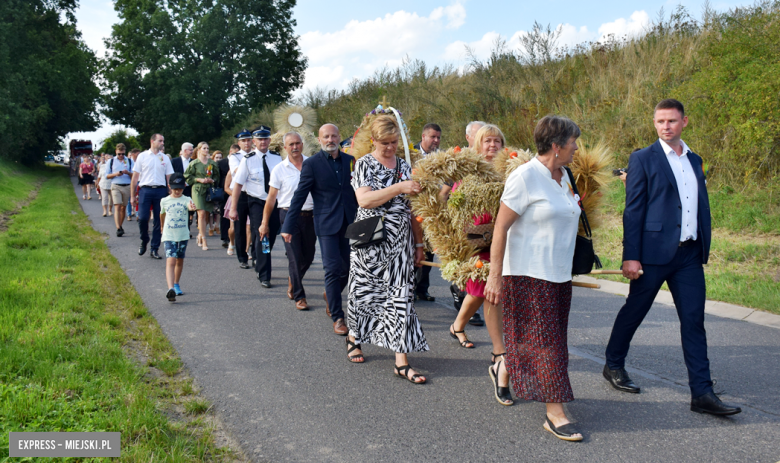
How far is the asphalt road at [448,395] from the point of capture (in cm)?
349

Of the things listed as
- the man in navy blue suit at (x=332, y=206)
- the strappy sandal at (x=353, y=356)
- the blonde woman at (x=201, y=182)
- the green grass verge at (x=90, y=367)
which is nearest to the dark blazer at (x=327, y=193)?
the man in navy blue suit at (x=332, y=206)

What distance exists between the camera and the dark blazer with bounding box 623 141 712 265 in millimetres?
4098

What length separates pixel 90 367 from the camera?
4500 millimetres

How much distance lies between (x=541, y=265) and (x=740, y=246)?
6368 millimetres

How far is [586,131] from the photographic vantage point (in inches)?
541

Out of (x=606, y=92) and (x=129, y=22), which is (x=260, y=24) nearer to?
(x=129, y=22)

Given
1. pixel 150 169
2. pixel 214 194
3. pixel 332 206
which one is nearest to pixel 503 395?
pixel 332 206

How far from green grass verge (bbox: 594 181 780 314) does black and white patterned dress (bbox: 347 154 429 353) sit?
160 inches

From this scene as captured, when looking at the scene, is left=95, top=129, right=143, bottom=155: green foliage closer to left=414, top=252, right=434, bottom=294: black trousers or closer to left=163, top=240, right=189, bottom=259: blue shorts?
left=163, top=240, right=189, bottom=259: blue shorts

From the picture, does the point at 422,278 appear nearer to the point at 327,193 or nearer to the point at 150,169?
the point at 327,193

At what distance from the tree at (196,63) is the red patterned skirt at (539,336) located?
1436 inches

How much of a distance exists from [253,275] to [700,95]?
829cm

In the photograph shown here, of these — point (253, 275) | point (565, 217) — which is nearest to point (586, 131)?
point (253, 275)

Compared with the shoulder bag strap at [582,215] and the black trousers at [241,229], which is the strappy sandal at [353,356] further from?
the black trousers at [241,229]
